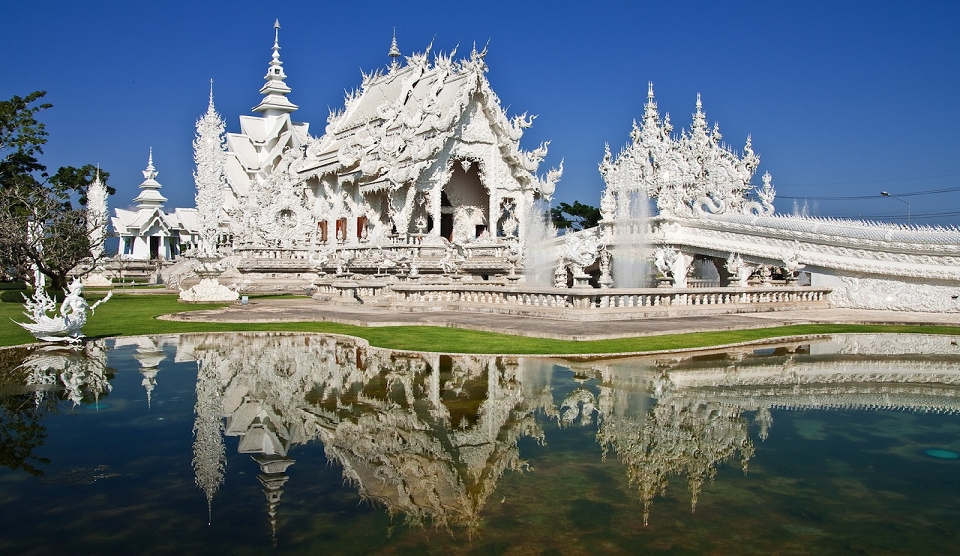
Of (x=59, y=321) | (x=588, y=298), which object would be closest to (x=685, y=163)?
(x=588, y=298)

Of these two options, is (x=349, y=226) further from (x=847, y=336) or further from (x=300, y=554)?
(x=300, y=554)

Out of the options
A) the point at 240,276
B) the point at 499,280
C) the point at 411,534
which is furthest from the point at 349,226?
the point at 411,534

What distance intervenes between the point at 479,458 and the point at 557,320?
9410 mm

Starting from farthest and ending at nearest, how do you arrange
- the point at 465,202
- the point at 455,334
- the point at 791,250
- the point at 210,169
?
the point at 210,169 < the point at 465,202 < the point at 791,250 < the point at 455,334

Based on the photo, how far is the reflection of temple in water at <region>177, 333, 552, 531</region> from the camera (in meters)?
5.04

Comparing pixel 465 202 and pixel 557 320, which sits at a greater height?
pixel 465 202

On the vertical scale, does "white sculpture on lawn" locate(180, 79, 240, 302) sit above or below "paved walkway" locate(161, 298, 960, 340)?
above

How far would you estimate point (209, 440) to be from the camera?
20.4 ft

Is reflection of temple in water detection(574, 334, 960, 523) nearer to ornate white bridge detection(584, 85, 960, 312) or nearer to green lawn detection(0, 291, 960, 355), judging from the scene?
green lawn detection(0, 291, 960, 355)

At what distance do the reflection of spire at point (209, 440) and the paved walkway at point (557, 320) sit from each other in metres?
5.93

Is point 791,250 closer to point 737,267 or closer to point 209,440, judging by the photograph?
point 737,267

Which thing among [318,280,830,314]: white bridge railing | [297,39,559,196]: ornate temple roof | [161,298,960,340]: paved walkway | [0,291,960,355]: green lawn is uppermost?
[297,39,559,196]: ornate temple roof

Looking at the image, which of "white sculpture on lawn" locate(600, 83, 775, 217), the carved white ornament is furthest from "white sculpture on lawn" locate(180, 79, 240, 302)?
"white sculpture on lawn" locate(600, 83, 775, 217)

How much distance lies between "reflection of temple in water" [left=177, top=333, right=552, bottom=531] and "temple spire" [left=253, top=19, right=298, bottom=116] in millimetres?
40969
